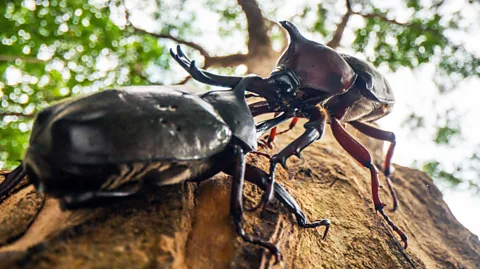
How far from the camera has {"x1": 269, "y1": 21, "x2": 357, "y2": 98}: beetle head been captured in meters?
2.36

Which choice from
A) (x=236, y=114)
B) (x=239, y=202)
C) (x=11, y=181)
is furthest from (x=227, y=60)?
(x=239, y=202)

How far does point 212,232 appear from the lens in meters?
1.61

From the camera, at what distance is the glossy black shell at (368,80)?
2750 millimetres

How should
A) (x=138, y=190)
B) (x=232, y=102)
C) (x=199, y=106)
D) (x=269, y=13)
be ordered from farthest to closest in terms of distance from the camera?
(x=269, y=13) → (x=232, y=102) → (x=199, y=106) → (x=138, y=190)

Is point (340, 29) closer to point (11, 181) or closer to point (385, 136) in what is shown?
point (385, 136)

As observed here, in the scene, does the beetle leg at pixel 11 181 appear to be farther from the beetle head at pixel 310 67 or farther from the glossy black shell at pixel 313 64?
the glossy black shell at pixel 313 64

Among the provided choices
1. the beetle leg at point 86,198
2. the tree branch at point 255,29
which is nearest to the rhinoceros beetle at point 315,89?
the beetle leg at point 86,198

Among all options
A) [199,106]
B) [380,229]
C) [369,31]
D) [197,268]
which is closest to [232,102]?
[199,106]

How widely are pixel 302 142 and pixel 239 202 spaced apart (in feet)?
1.94

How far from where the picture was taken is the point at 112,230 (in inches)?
55.9

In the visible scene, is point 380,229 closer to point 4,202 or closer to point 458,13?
point 4,202

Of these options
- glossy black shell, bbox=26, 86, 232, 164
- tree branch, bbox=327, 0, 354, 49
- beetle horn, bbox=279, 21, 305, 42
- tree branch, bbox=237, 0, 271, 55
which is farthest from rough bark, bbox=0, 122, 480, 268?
tree branch, bbox=327, 0, 354, 49

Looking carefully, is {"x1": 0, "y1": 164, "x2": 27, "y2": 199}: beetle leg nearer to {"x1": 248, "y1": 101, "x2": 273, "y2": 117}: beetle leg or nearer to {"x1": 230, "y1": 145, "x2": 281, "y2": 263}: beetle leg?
{"x1": 230, "y1": 145, "x2": 281, "y2": 263}: beetle leg

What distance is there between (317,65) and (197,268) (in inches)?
58.7
